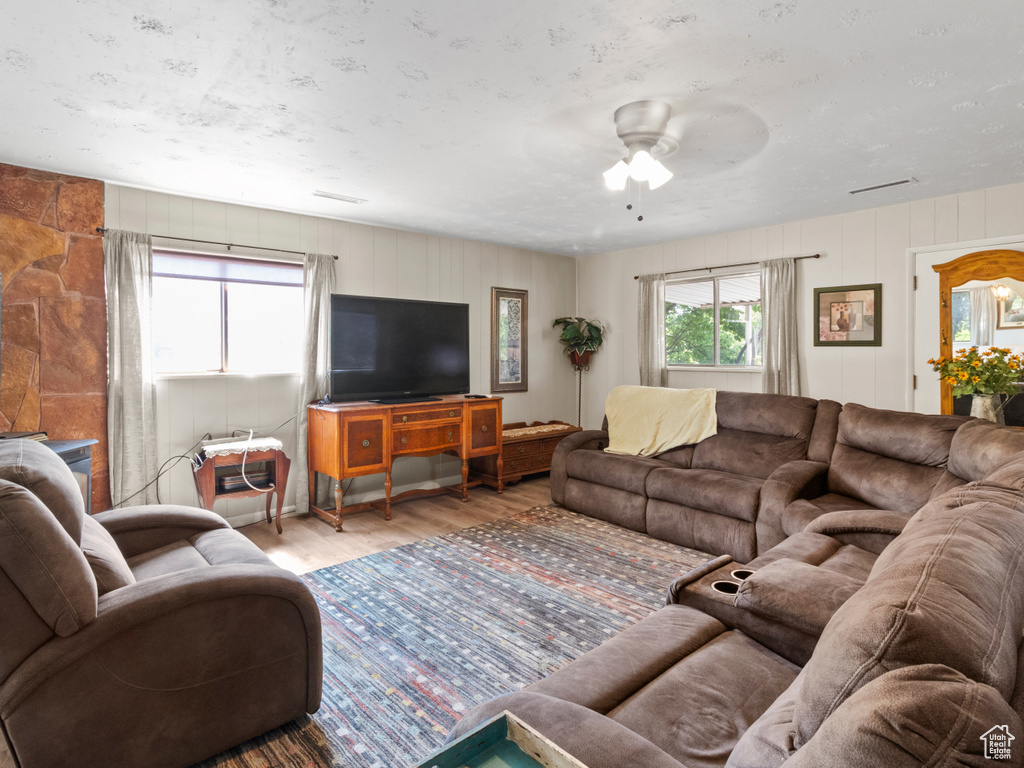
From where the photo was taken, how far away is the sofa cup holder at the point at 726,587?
1829mm

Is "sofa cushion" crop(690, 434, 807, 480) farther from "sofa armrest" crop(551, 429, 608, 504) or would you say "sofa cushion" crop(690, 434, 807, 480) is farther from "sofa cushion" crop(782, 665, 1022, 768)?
"sofa cushion" crop(782, 665, 1022, 768)

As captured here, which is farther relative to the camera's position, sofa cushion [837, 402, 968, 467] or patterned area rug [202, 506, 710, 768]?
sofa cushion [837, 402, 968, 467]

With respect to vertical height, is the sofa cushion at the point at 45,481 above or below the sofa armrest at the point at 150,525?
above

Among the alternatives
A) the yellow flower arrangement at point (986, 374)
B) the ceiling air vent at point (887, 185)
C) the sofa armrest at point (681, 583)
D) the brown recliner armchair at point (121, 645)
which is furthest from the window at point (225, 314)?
the yellow flower arrangement at point (986, 374)

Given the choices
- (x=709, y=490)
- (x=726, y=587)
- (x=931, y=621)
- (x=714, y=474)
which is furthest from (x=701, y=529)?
(x=931, y=621)

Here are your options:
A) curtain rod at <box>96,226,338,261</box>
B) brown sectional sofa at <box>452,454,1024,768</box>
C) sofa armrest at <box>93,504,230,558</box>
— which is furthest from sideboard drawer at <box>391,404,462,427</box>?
brown sectional sofa at <box>452,454,1024,768</box>

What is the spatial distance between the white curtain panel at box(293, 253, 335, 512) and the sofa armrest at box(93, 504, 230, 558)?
1893 millimetres

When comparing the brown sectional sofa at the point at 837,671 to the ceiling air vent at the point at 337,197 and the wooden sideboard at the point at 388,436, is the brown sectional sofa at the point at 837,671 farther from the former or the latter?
the ceiling air vent at the point at 337,197

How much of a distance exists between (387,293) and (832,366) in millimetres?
3998

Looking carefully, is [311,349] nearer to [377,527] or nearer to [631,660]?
[377,527]

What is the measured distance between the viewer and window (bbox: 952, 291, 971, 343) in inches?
160

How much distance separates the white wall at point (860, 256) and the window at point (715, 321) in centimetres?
17

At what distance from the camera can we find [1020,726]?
25.1 inches

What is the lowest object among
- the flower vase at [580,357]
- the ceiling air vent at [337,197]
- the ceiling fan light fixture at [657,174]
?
the flower vase at [580,357]
